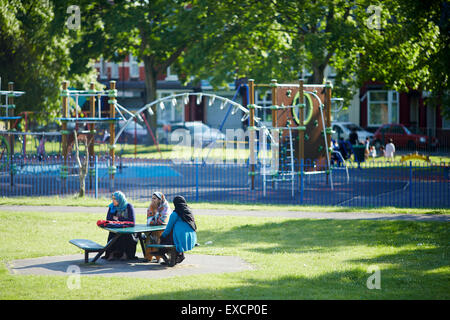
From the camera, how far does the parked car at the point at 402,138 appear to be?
4238cm

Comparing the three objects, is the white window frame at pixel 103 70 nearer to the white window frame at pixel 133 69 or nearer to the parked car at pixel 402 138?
the white window frame at pixel 133 69

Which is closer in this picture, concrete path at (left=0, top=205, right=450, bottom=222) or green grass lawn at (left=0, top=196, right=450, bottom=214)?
concrete path at (left=0, top=205, right=450, bottom=222)

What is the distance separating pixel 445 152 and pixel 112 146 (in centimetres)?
2348

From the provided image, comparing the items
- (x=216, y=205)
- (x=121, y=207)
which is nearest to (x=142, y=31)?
(x=216, y=205)

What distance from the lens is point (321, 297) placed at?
958 cm

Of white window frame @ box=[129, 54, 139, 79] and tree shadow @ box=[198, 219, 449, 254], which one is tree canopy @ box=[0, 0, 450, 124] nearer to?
tree shadow @ box=[198, 219, 449, 254]

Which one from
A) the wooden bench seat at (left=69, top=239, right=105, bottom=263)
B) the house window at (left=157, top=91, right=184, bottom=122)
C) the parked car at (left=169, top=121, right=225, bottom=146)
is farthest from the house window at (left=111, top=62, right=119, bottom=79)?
the wooden bench seat at (left=69, top=239, right=105, bottom=263)

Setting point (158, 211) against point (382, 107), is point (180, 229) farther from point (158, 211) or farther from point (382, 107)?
point (382, 107)

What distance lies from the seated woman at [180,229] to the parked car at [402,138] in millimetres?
32273

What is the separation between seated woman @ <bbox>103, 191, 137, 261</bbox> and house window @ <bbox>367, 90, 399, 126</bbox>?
39.8 meters

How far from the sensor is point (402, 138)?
141ft

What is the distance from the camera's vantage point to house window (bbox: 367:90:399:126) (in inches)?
1969
